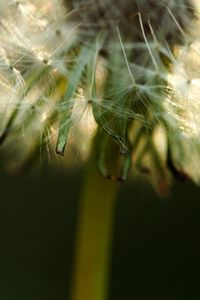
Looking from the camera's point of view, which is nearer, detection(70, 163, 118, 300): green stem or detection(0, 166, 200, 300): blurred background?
detection(70, 163, 118, 300): green stem

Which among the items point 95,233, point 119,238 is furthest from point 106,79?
point 119,238

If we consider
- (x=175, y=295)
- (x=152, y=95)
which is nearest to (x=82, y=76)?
(x=152, y=95)

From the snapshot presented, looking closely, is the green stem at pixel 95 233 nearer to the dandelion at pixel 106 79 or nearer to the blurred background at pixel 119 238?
the dandelion at pixel 106 79

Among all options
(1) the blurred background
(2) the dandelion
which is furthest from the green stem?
(1) the blurred background

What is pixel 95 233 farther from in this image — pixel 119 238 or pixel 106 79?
pixel 119 238

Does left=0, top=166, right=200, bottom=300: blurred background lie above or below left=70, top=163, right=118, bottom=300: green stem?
above

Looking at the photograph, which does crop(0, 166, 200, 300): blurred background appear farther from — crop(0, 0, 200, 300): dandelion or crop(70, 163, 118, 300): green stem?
crop(0, 0, 200, 300): dandelion

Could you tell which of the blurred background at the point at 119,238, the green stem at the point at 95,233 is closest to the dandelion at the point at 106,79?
the green stem at the point at 95,233
